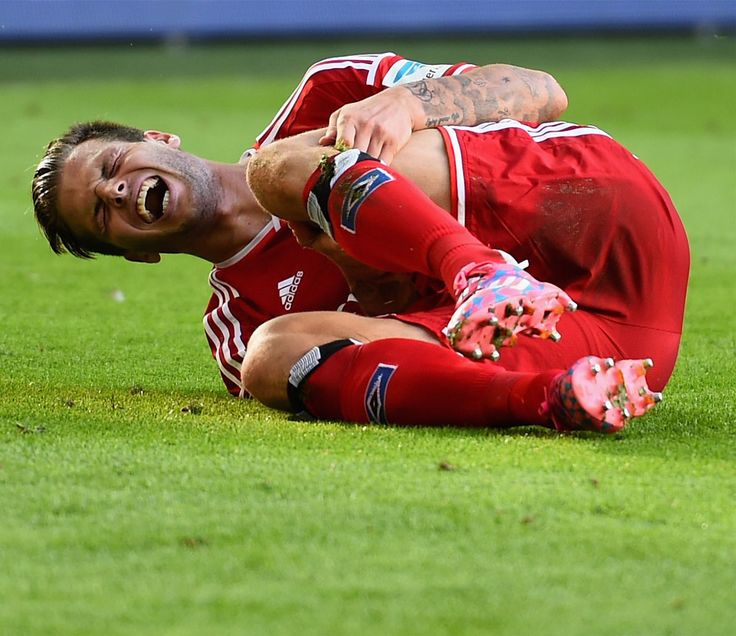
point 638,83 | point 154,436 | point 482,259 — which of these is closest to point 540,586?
point 482,259

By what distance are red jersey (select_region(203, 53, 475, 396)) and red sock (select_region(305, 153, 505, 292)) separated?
1.41ft

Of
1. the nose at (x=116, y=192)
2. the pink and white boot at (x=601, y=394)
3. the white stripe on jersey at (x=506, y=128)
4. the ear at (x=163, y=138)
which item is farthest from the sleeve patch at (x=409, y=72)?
the pink and white boot at (x=601, y=394)

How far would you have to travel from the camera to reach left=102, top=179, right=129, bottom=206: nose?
2.72 meters

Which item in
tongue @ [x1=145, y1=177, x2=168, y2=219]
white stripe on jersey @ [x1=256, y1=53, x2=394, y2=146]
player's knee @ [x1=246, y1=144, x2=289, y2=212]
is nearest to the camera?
player's knee @ [x1=246, y1=144, x2=289, y2=212]

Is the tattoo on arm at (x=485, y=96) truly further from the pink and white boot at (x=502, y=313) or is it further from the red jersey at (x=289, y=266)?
the pink and white boot at (x=502, y=313)

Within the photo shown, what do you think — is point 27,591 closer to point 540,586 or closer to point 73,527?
point 73,527

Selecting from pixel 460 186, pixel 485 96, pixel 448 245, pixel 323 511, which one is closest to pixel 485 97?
pixel 485 96

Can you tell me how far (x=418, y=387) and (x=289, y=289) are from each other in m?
0.57

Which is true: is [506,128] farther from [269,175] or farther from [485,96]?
[269,175]

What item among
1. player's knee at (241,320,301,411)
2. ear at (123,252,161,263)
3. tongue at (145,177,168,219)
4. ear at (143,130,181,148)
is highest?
ear at (143,130,181,148)

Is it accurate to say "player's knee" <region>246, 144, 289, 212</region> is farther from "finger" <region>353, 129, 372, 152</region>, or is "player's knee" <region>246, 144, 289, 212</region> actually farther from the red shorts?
the red shorts

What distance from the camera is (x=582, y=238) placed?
2502mm

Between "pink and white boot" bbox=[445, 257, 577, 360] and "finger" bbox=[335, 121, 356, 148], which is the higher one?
"finger" bbox=[335, 121, 356, 148]

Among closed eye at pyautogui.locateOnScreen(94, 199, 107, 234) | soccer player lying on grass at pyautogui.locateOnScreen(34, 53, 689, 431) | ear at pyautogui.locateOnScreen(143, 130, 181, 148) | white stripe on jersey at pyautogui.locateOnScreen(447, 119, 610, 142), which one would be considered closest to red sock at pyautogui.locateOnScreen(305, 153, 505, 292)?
soccer player lying on grass at pyautogui.locateOnScreen(34, 53, 689, 431)
